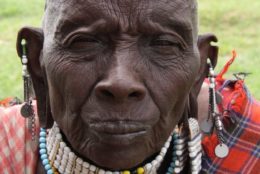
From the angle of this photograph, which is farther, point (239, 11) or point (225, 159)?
point (239, 11)

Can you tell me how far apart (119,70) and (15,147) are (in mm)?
832

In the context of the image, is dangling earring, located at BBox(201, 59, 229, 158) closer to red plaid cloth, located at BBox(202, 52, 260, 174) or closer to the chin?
red plaid cloth, located at BBox(202, 52, 260, 174)

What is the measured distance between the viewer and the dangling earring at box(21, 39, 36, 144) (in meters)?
2.08

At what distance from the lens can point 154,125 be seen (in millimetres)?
1791

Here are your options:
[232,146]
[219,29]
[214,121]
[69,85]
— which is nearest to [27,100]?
[69,85]

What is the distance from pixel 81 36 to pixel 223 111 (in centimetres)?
75

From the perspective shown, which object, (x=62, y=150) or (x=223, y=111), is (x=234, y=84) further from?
(x=62, y=150)

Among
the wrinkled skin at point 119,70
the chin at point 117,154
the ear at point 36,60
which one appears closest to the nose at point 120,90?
the wrinkled skin at point 119,70

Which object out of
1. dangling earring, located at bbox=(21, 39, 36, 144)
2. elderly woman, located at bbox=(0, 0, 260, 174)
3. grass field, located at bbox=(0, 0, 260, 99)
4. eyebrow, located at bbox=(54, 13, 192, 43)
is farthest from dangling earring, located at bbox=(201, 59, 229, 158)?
grass field, located at bbox=(0, 0, 260, 99)

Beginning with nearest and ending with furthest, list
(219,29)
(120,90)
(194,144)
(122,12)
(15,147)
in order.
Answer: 1. (120,90)
2. (122,12)
3. (194,144)
4. (15,147)
5. (219,29)

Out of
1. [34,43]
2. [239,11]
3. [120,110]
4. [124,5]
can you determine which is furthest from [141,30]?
[239,11]

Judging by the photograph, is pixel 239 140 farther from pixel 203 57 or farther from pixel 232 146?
pixel 203 57

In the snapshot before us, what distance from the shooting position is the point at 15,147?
2336 mm

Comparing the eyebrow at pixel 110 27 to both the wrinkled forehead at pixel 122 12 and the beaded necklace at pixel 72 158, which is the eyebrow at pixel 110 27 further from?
the beaded necklace at pixel 72 158
